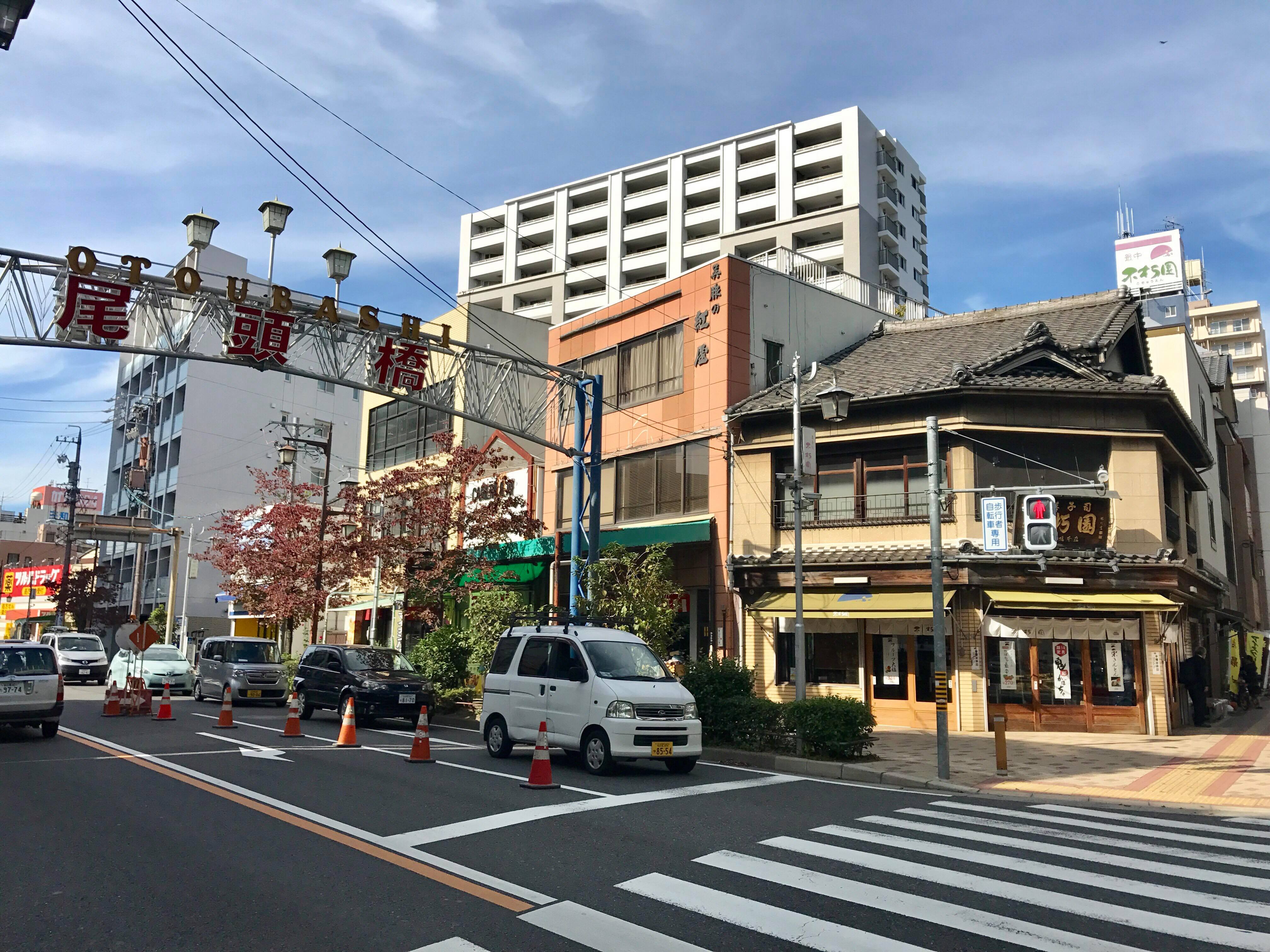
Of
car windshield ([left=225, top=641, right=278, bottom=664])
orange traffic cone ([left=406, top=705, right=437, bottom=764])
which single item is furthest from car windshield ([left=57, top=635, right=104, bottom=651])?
orange traffic cone ([left=406, top=705, right=437, bottom=764])

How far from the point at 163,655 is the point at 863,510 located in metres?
22.8

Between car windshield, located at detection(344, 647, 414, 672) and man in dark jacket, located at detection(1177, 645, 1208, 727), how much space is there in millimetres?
17648

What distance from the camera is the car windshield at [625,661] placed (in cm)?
1362

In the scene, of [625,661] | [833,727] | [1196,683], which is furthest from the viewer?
[1196,683]

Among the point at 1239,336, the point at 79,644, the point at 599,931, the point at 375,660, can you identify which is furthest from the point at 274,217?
the point at 1239,336

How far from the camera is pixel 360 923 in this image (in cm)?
618

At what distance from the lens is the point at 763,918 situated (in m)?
6.37

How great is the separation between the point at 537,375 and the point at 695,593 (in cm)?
720

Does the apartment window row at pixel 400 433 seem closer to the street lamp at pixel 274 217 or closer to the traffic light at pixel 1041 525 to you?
the street lamp at pixel 274 217

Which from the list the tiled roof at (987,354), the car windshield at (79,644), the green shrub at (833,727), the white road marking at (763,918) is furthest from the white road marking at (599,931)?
the car windshield at (79,644)

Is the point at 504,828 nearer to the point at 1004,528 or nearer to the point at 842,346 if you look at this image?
the point at 1004,528

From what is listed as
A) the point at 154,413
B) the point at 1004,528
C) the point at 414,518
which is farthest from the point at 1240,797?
the point at 154,413

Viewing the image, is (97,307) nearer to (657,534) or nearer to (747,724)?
(747,724)

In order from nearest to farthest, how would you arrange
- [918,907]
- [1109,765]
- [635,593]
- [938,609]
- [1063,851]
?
1. [918,907]
2. [1063,851]
3. [938,609]
4. [1109,765]
5. [635,593]
